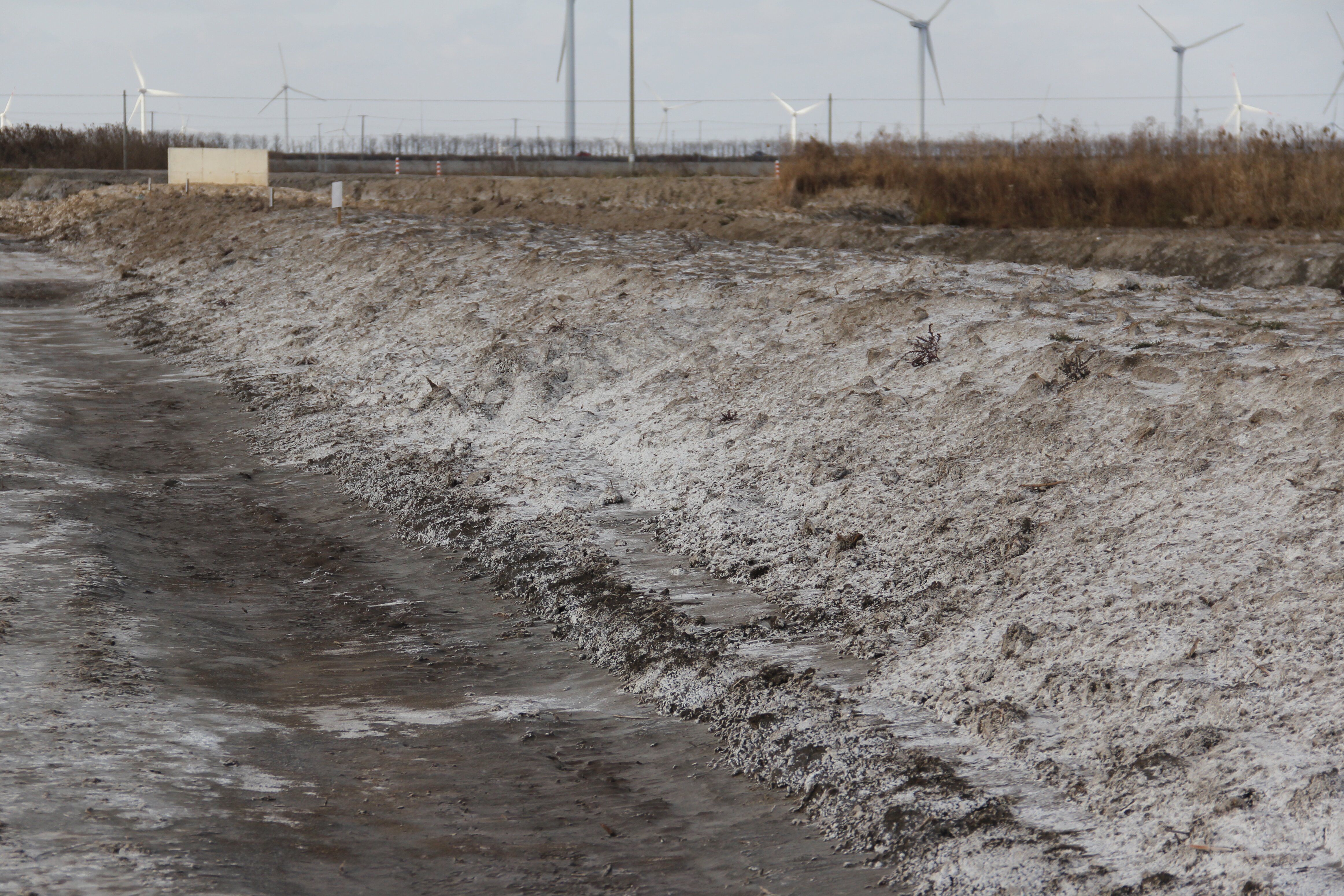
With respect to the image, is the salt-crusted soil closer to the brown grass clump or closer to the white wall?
the brown grass clump

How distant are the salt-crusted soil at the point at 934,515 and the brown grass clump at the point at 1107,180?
6588 millimetres

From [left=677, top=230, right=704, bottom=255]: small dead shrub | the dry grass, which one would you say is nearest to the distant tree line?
the dry grass

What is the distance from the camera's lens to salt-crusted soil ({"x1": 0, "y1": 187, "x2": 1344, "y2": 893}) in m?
3.98

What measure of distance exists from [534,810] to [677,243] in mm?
11480

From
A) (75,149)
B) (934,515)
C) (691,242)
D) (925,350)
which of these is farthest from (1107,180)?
(75,149)

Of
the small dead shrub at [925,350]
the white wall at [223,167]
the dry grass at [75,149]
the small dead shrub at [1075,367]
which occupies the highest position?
the dry grass at [75,149]

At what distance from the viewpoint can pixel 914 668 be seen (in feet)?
16.7

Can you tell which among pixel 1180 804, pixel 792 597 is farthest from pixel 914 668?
pixel 1180 804

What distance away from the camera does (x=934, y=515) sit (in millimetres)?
6336

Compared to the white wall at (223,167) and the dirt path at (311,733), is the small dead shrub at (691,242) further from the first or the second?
Answer: the white wall at (223,167)

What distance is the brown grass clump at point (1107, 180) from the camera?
1670 centimetres

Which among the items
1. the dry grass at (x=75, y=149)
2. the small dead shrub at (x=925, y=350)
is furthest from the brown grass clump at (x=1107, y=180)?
the dry grass at (x=75, y=149)

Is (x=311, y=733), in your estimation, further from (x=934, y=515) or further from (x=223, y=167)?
(x=223, y=167)

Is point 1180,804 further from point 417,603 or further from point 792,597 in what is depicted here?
point 417,603
